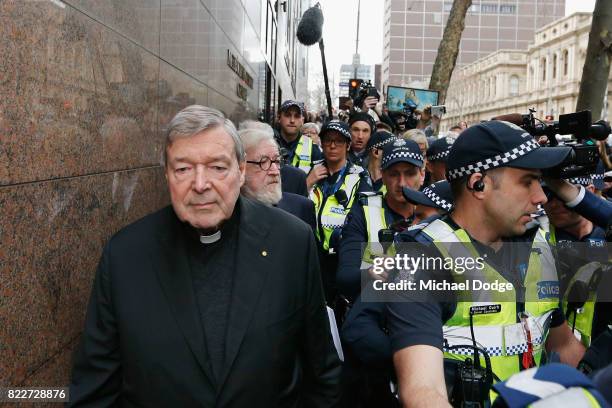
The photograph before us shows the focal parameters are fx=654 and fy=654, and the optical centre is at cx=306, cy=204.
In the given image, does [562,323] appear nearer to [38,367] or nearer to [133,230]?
[133,230]

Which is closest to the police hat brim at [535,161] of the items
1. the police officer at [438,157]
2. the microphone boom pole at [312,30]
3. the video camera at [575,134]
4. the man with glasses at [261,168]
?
the video camera at [575,134]

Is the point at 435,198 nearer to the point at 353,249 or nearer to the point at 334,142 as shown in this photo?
the point at 353,249

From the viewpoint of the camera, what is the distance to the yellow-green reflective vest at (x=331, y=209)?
5359 millimetres

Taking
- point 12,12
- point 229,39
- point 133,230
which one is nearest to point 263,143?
point 133,230

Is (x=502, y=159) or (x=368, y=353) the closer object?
(x=502, y=159)

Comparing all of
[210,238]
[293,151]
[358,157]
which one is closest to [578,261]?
[210,238]

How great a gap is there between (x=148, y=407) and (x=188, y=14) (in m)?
3.83

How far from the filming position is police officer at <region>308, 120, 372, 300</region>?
5.36 meters

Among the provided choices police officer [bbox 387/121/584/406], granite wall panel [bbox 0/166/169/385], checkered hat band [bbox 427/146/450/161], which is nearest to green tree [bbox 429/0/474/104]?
checkered hat band [bbox 427/146/450/161]

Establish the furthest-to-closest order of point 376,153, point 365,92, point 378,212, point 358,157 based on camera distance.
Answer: point 365,92, point 358,157, point 376,153, point 378,212

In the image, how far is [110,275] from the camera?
96.7 inches

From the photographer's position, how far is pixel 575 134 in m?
3.54

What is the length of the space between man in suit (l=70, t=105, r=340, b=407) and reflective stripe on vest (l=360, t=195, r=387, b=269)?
131cm

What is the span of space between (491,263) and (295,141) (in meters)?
5.81
